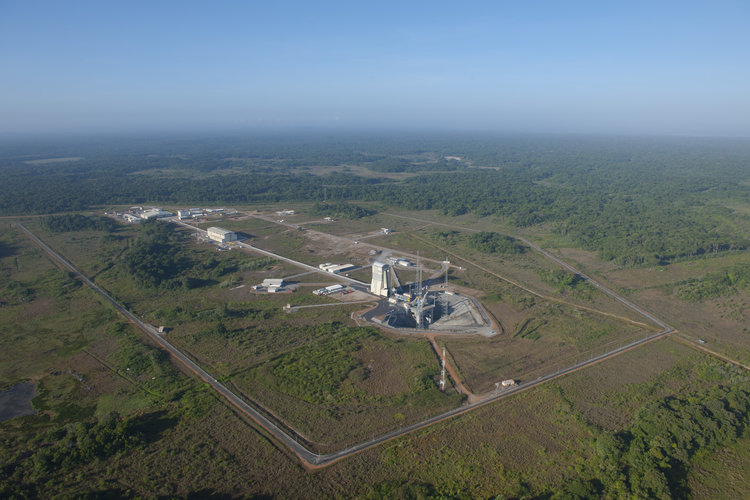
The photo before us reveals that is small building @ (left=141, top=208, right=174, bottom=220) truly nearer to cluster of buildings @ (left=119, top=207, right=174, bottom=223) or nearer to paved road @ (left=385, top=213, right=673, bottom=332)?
cluster of buildings @ (left=119, top=207, right=174, bottom=223)

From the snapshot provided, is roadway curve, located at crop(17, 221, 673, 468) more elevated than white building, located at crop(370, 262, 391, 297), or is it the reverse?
white building, located at crop(370, 262, 391, 297)

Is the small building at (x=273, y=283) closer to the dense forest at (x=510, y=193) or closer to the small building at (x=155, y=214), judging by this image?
the dense forest at (x=510, y=193)

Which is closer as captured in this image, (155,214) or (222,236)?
(222,236)

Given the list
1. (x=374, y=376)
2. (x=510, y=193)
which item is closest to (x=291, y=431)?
(x=374, y=376)

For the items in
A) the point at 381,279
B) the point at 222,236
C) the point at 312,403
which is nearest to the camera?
the point at 312,403

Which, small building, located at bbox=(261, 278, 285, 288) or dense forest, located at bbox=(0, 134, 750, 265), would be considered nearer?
small building, located at bbox=(261, 278, 285, 288)

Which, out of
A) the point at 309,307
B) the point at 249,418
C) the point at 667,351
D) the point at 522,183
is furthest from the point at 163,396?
the point at 522,183

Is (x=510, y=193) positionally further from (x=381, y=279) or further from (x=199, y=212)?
(x=381, y=279)

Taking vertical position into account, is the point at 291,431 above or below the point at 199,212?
above

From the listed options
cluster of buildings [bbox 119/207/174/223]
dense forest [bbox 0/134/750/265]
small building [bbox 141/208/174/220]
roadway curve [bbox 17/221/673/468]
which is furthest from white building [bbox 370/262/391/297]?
small building [bbox 141/208/174/220]
